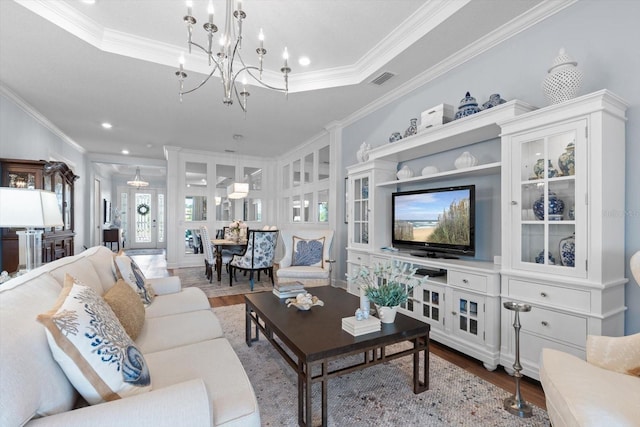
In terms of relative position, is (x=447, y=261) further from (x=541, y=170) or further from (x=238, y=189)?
(x=238, y=189)

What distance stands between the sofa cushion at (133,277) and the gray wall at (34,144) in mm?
3218

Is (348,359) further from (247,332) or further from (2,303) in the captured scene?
(2,303)

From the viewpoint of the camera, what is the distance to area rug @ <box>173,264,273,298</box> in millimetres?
4676

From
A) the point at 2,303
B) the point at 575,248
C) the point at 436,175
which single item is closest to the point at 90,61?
the point at 2,303

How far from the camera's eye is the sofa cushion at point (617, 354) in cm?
137

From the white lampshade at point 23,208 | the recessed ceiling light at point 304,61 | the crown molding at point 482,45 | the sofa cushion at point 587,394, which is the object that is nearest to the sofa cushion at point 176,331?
the white lampshade at point 23,208

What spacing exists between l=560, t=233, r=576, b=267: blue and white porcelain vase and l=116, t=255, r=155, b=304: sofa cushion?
9.54 feet

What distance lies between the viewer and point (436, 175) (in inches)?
115

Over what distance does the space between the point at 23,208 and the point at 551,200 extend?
347cm

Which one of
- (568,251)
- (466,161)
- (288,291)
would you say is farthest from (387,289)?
(466,161)

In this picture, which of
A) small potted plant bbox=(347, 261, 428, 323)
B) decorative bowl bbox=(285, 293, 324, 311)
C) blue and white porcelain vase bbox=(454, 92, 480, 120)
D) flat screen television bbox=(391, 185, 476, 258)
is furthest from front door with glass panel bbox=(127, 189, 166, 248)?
blue and white porcelain vase bbox=(454, 92, 480, 120)

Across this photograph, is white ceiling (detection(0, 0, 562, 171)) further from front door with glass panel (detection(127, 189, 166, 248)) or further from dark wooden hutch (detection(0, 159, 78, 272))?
front door with glass panel (detection(127, 189, 166, 248))

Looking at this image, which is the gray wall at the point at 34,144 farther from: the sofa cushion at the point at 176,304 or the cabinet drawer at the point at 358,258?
the cabinet drawer at the point at 358,258

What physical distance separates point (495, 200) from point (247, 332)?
98.2 inches
